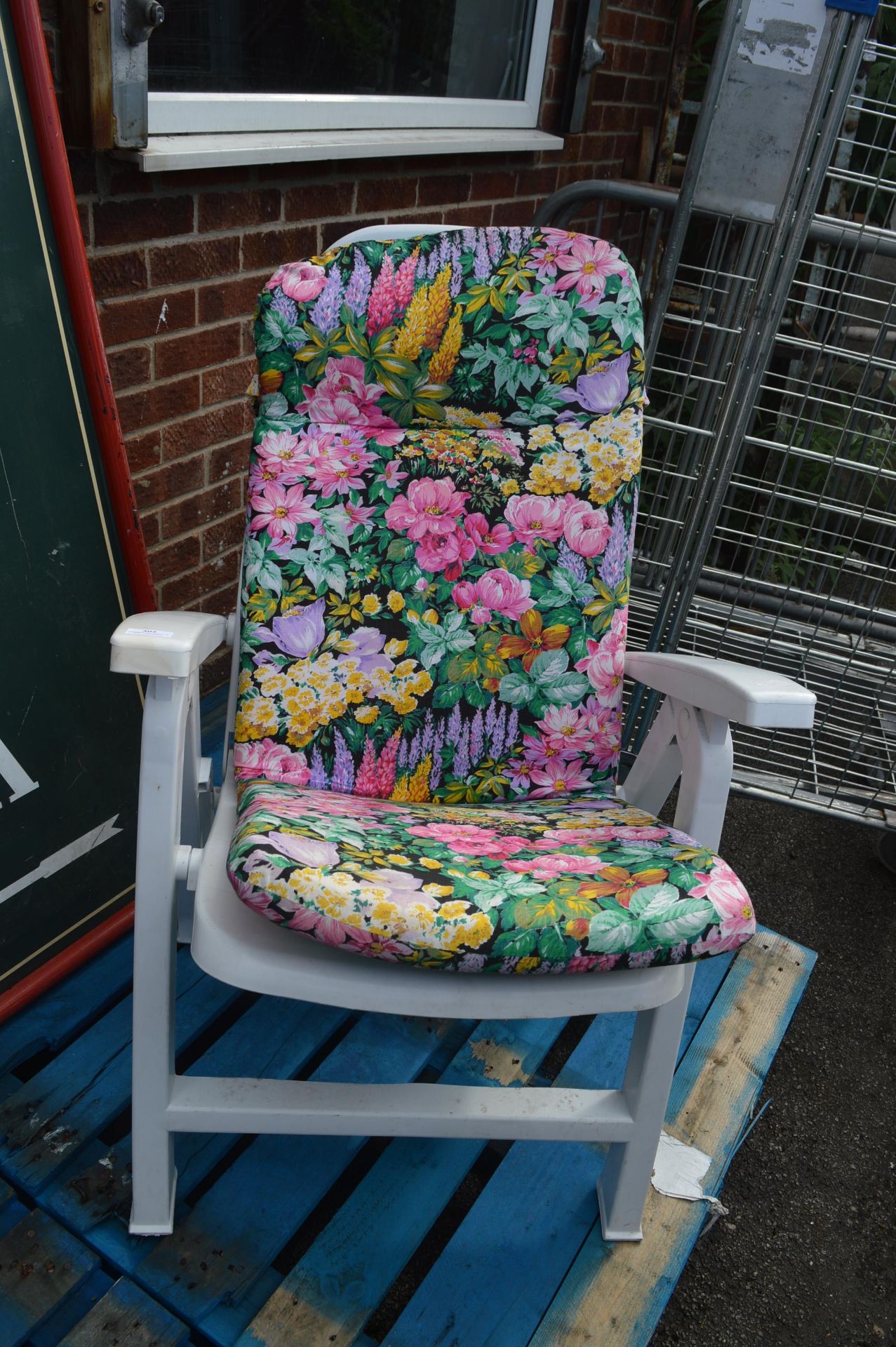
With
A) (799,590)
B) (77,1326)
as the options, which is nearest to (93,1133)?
(77,1326)

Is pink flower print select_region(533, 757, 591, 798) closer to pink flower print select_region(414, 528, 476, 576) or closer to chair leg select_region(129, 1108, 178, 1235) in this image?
pink flower print select_region(414, 528, 476, 576)

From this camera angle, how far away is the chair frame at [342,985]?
111 cm

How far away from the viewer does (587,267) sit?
5.01ft

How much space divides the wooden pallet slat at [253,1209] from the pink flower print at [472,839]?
47 cm

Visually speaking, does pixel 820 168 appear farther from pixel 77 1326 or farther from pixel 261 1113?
pixel 77 1326

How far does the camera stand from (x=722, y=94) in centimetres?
161

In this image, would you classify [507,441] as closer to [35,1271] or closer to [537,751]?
[537,751]

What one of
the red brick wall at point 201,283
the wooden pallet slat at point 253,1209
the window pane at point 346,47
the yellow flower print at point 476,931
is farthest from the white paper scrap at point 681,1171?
the window pane at point 346,47

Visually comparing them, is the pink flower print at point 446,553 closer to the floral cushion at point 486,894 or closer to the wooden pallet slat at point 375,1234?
the floral cushion at point 486,894

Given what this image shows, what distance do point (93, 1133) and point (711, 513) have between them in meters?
1.36

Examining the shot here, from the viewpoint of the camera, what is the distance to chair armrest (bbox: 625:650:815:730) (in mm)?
1209

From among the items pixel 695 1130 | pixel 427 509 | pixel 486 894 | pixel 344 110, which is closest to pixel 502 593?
pixel 427 509

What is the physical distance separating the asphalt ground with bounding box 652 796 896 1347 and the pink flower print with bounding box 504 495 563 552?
3.23ft

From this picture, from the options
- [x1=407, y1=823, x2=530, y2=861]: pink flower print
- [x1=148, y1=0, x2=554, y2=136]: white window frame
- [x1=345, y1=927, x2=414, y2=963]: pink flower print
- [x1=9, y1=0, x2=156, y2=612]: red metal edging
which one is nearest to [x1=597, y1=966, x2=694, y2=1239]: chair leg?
[x1=407, y1=823, x2=530, y2=861]: pink flower print
